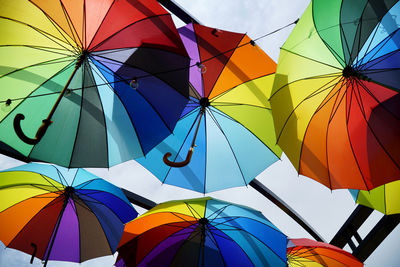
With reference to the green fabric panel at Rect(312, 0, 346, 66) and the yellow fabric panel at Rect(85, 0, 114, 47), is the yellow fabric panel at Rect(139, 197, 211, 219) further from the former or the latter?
the green fabric panel at Rect(312, 0, 346, 66)

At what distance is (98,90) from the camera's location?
3486 millimetres

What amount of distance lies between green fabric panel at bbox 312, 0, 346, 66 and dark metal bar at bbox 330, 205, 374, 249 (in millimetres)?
4803

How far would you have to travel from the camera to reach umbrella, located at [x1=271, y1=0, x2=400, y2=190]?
3.25 metres

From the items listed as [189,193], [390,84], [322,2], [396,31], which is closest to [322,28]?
[322,2]

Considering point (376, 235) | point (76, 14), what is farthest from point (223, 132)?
point (376, 235)

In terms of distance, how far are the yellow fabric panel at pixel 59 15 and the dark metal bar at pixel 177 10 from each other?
1782mm

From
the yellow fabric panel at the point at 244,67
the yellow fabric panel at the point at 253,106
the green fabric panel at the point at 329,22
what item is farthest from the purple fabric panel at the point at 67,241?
the green fabric panel at the point at 329,22

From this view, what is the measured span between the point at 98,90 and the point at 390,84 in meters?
3.28

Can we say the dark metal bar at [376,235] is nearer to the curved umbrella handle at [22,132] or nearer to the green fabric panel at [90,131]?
the green fabric panel at [90,131]

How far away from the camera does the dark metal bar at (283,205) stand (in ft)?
22.9

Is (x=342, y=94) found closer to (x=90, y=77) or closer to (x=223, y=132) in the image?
(x=223, y=132)

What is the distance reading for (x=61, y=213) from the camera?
14.6ft

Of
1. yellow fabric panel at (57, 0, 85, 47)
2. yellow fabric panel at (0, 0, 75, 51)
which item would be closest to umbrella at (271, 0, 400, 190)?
yellow fabric panel at (57, 0, 85, 47)

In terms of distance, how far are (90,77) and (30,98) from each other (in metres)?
0.68
